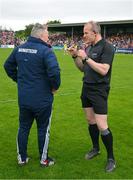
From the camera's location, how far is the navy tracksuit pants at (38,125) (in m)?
5.82

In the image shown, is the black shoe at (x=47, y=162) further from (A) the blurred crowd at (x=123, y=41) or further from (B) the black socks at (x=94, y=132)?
(A) the blurred crowd at (x=123, y=41)

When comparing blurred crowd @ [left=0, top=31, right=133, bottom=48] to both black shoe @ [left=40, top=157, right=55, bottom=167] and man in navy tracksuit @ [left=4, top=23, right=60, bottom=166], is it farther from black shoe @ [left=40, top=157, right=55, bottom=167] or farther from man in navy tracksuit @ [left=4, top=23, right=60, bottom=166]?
man in navy tracksuit @ [left=4, top=23, right=60, bottom=166]

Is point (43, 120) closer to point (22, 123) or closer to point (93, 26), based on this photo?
point (22, 123)

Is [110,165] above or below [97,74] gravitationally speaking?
below

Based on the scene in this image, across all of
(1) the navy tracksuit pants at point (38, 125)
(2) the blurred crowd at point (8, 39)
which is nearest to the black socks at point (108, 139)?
(1) the navy tracksuit pants at point (38, 125)

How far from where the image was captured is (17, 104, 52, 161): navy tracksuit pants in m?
5.82

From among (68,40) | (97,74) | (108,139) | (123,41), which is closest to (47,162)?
(108,139)

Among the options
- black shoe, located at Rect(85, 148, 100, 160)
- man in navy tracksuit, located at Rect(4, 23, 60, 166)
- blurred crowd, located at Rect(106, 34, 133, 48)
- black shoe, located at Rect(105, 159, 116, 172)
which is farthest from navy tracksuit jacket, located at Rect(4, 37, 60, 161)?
blurred crowd, located at Rect(106, 34, 133, 48)

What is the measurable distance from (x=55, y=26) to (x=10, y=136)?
6776 centimetres

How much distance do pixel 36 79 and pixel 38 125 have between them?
0.76 metres

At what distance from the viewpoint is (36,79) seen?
5.67 metres

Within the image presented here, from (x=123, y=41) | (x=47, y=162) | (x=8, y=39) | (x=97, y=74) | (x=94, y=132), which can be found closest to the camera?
(x=97, y=74)

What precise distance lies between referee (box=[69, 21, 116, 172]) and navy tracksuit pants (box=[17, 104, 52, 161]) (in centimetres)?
70

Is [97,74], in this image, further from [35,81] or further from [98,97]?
[35,81]
